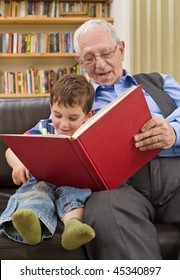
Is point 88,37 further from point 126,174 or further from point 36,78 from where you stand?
point 36,78

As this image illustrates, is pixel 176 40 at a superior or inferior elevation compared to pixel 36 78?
superior

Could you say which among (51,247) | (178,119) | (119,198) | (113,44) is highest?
(113,44)

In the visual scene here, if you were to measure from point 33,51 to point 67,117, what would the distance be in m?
3.31

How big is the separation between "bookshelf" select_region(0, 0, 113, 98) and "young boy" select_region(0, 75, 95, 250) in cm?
305

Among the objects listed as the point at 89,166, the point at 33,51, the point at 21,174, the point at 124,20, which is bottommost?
the point at 33,51

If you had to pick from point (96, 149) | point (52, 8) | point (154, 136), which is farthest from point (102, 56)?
point (52, 8)

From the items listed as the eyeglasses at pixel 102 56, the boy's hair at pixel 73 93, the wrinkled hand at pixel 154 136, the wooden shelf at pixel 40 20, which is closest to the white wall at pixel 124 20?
the wooden shelf at pixel 40 20

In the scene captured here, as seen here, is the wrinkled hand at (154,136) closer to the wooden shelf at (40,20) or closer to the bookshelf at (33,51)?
the bookshelf at (33,51)

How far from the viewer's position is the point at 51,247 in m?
1.14

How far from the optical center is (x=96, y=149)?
42.6 inches

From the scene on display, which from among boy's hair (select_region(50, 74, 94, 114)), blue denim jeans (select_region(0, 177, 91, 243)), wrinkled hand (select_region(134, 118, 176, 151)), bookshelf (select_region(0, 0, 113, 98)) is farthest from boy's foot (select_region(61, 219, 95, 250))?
bookshelf (select_region(0, 0, 113, 98))

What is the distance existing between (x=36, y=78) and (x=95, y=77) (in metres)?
2.94

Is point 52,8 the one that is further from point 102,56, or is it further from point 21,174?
point 21,174

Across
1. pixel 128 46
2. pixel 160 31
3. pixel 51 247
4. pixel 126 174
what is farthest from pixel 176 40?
pixel 51 247
